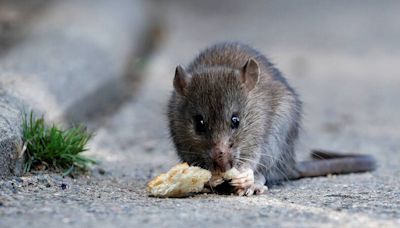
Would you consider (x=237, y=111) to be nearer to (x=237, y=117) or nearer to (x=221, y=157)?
(x=237, y=117)

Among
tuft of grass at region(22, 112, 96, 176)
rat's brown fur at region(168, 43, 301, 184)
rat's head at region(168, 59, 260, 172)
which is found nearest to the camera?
rat's head at region(168, 59, 260, 172)

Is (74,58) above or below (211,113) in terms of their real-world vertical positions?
above

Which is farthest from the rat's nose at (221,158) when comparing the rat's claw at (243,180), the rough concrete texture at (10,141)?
the rough concrete texture at (10,141)

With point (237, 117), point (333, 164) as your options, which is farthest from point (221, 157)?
point (333, 164)

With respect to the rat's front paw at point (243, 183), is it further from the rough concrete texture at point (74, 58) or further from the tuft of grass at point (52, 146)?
the rough concrete texture at point (74, 58)

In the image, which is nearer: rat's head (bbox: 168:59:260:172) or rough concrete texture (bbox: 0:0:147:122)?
rat's head (bbox: 168:59:260:172)

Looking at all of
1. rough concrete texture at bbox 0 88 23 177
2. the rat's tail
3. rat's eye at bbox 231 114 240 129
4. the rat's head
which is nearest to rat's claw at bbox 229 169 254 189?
the rat's head

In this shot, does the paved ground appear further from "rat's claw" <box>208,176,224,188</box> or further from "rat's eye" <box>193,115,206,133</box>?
"rat's eye" <box>193,115,206,133</box>

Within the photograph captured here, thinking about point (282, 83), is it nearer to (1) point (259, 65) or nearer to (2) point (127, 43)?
(1) point (259, 65)
